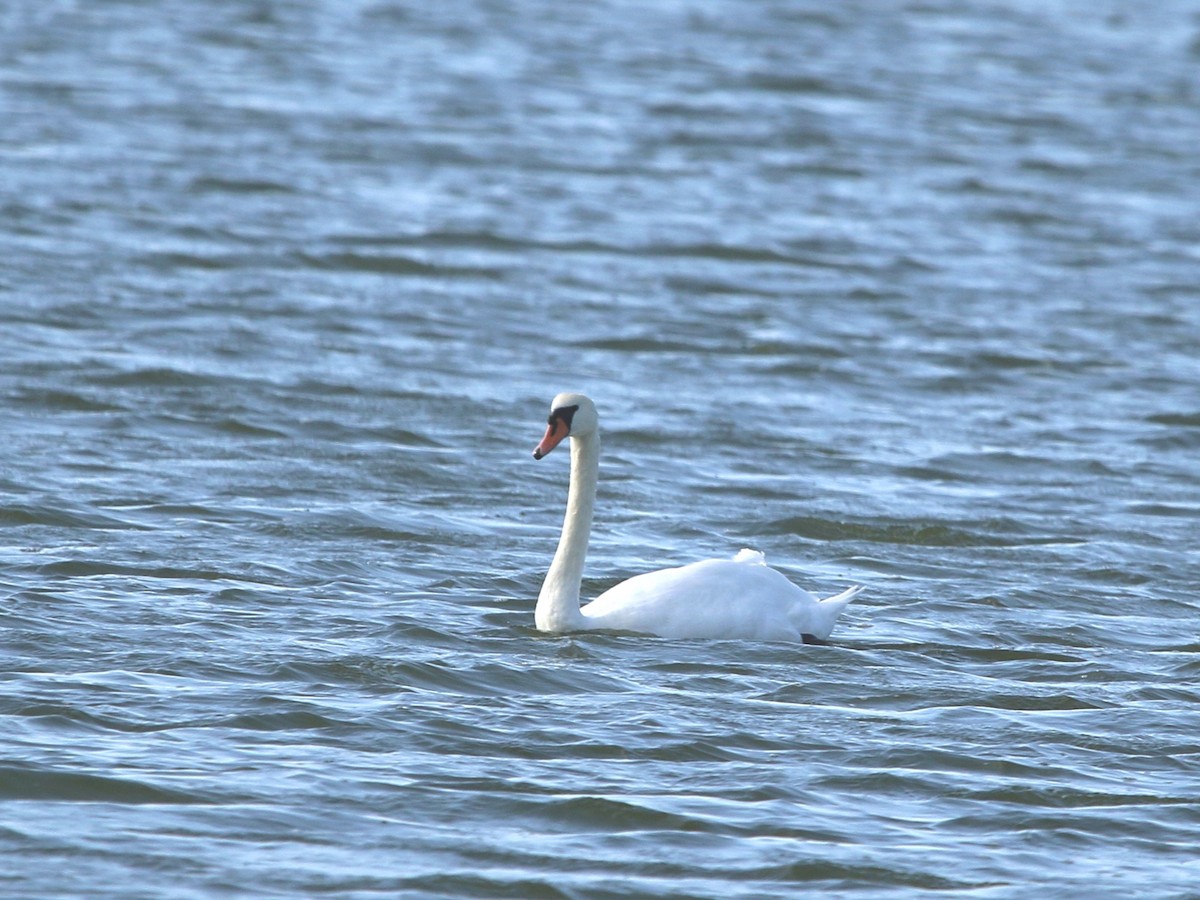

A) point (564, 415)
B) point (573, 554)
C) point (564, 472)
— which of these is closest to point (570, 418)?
point (564, 415)

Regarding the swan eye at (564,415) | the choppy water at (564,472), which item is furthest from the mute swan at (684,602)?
the choppy water at (564,472)

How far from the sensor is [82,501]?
11.1 meters

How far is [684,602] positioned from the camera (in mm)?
9375

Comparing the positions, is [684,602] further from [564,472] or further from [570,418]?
[564,472]

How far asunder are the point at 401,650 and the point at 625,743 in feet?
4.32

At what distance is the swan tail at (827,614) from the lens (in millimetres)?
9492

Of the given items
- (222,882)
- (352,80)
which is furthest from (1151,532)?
(352,80)

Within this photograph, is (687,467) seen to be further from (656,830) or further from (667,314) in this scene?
(656,830)

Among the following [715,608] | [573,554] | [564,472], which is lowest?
[564,472]

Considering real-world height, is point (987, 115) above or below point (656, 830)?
above

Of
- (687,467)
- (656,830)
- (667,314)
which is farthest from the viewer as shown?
(667,314)

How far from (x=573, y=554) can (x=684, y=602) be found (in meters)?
0.54

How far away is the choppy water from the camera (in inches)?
282

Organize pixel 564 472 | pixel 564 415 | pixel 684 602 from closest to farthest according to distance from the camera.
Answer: pixel 684 602
pixel 564 415
pixel 564 472
